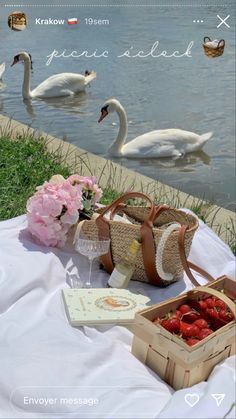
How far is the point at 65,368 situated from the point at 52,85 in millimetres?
8541

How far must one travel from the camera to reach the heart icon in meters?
1.75

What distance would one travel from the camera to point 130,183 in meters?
4.86

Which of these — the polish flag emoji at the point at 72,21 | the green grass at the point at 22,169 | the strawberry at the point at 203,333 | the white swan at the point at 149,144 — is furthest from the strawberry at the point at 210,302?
the polish flag emoji at the point at 72,21

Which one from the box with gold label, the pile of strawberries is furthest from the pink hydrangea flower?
the pile of strawberries

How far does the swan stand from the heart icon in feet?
27.6

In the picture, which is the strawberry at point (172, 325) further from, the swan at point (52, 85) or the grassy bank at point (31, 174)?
the swan at point (52, 85)

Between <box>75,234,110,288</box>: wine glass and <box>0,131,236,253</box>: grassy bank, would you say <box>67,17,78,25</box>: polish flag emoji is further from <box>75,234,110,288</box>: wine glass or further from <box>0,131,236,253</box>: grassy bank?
<box>75,234,110,288</box>: wine glass

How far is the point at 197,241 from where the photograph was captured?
2.98 meters

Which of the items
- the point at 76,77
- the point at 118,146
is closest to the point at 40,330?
the point at 118,146

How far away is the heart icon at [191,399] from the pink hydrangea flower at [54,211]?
3.69ft

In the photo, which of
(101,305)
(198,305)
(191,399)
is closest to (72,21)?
(101,305)

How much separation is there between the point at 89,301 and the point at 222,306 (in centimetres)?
52

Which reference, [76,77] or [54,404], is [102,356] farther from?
[76,77]

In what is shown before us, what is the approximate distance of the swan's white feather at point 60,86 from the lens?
32.9 feet
